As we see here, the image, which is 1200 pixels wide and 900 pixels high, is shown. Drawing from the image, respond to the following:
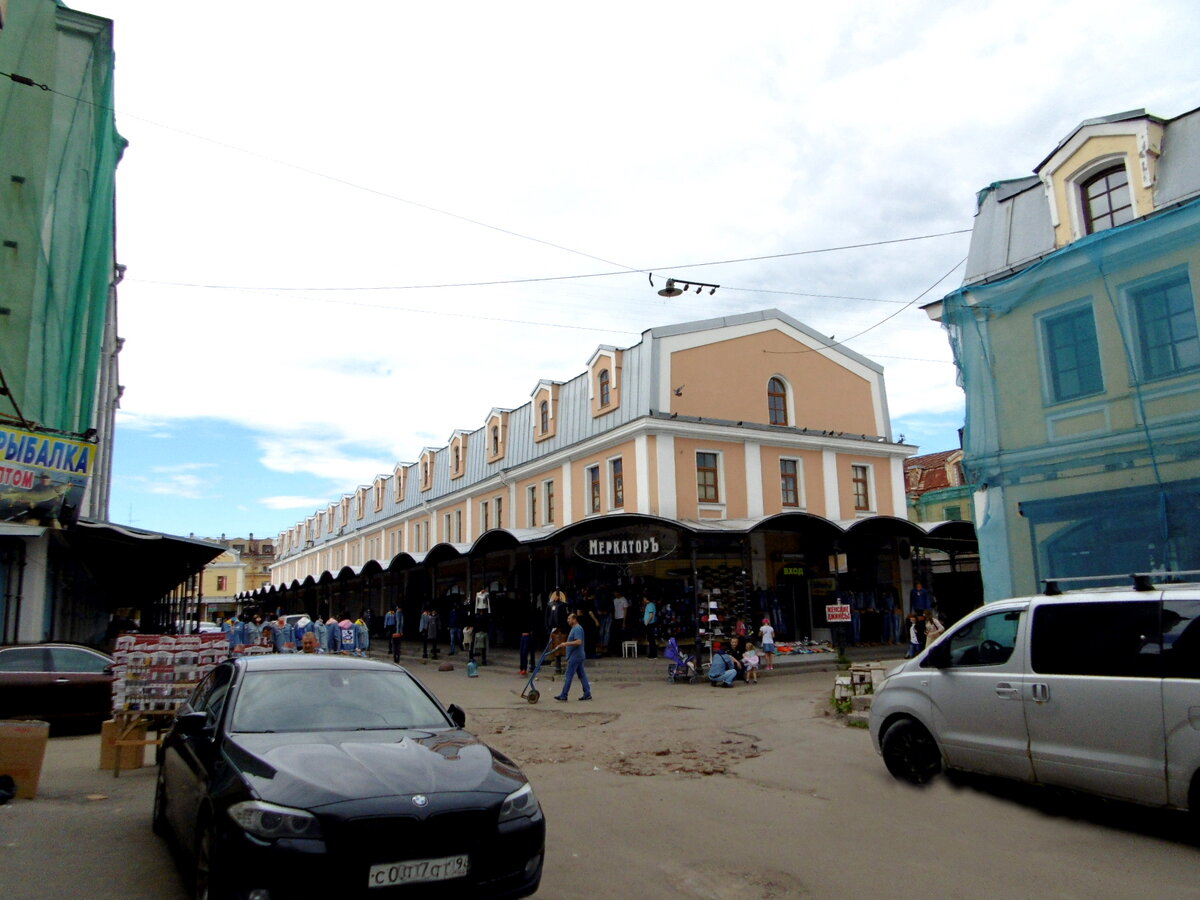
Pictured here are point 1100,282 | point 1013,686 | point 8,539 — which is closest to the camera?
point 1013,686

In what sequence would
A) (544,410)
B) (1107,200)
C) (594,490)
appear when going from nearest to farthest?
(1107,200)
(594,490)
(544,410)

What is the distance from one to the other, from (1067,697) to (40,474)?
14.0 metres

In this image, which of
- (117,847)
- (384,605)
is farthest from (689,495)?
(384,605)

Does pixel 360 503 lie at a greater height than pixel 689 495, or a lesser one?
greater

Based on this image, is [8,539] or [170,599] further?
[170,599]

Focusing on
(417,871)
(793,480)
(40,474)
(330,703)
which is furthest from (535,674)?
(793,480)

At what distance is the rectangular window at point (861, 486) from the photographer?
29.5m

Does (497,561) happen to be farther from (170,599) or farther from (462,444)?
(170,599)

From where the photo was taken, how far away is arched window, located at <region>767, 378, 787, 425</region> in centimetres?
2834

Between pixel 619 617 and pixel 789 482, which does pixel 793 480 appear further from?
pixel 619 617

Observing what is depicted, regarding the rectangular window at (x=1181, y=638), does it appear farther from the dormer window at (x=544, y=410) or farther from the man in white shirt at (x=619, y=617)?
the dormer window at (x=544, y=410)

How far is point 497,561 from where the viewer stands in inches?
1236

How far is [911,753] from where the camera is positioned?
798 centimetres

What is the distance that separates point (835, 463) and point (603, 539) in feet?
36.6
